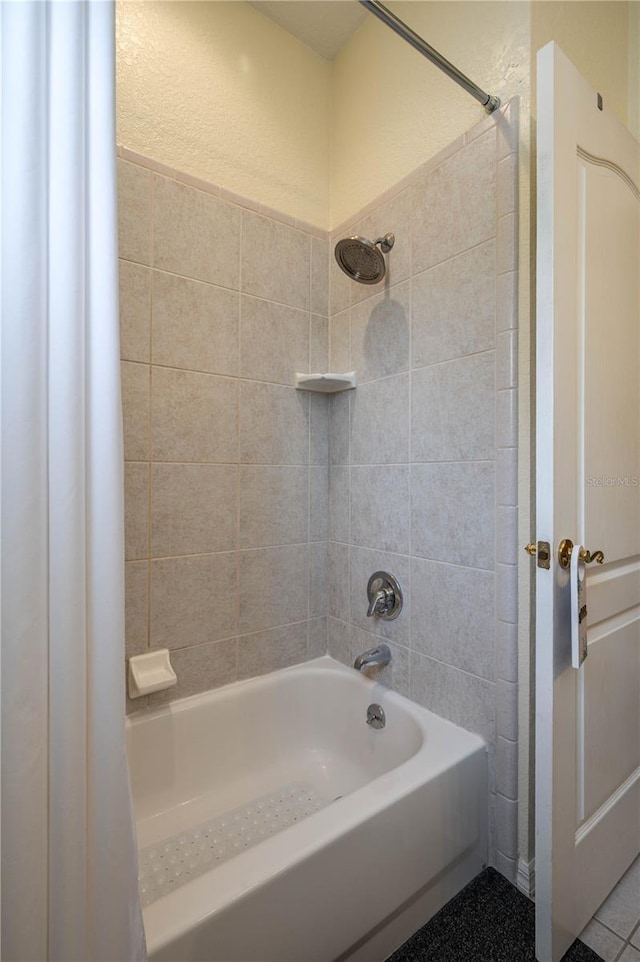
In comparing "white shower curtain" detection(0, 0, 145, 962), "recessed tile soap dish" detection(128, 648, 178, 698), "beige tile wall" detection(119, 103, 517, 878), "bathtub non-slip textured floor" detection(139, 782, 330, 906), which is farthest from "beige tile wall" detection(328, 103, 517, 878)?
"white shower curtain" detection(0, 0, 145, 962)

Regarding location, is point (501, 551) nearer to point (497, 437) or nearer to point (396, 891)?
point (497, 437)

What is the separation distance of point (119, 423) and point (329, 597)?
4.35ft

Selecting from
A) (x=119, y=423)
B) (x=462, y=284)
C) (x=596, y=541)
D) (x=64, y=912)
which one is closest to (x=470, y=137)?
(x=462, y=284)

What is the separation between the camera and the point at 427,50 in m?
1.11

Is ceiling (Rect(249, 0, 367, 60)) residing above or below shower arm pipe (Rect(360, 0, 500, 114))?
above

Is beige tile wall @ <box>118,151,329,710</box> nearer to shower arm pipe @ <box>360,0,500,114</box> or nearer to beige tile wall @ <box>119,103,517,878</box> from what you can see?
beige tile wall @ <box>119,103,517,878</box>

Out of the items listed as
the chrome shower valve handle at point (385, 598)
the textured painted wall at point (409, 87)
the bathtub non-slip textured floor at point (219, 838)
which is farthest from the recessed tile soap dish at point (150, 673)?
the textured painted wall at point (409, 87)

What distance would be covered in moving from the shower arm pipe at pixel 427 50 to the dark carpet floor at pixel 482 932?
209cm

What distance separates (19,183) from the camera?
55 cm

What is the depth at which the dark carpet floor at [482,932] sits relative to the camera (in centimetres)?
105

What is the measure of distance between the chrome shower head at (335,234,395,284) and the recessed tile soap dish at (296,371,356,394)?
32 cm

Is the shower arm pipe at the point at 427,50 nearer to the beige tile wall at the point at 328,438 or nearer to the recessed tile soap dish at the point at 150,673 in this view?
the beige tile wall at the point at 328,438

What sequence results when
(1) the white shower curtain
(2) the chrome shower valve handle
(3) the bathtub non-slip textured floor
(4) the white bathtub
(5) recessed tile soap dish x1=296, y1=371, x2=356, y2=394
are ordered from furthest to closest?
1. (5) recessed tile soap dish x1=296, y1=371, x2=356, y2=394
2. (2) the chrome shower valve handle
3. (3) the bathtub non-slip textured floor
4. (4) the white bathtub
5. (1) the white shower curtain

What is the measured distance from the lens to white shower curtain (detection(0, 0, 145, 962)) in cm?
54
